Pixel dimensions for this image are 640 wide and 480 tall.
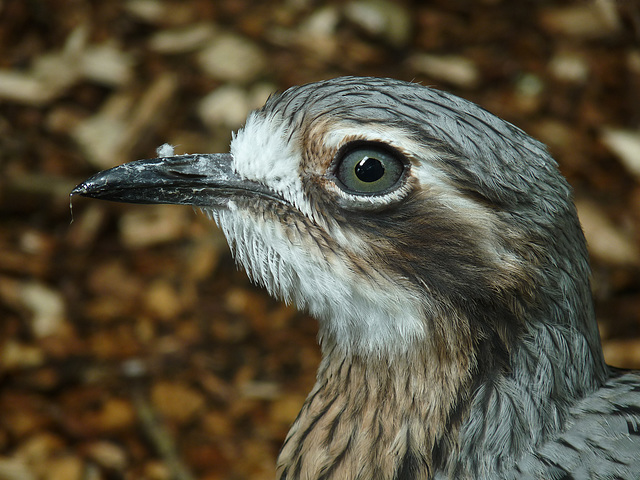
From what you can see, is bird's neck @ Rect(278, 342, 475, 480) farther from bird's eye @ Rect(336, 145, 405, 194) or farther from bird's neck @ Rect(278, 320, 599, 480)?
bird's eye @ Rect(336, 145, 405, 194)

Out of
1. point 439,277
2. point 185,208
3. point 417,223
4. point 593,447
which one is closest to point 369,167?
point 417,223

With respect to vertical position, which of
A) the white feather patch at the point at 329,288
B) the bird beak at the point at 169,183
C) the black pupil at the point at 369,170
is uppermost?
the bird beak at the point at 169,183

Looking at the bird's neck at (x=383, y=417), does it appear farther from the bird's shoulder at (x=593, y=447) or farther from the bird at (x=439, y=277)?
the bird's shoulder at (x=593, y=447)

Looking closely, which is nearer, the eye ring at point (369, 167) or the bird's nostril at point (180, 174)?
the eye ring at point (369, 167)

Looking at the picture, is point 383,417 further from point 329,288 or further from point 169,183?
point 169,183

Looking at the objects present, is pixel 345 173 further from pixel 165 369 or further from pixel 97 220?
pixel 97 220

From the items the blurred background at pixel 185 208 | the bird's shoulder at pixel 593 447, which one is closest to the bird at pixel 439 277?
the bird's shoulder at pixel 593 447

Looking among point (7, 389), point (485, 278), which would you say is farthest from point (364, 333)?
point (7, 389)
